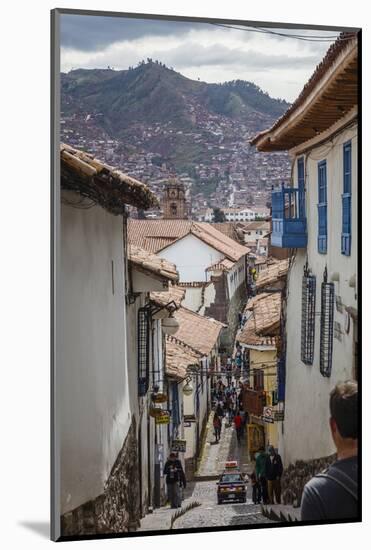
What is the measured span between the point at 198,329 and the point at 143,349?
13.8 inches

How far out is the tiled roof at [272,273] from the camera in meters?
7.92

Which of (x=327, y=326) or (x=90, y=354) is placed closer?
(x=90, y=354)

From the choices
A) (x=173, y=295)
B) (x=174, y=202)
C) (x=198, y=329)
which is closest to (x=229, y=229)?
(x=174, y=202)

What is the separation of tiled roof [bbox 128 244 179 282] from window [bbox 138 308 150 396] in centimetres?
28

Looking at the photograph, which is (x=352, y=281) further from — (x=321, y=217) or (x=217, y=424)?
(x=217, y=424)

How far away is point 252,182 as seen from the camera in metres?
7.78

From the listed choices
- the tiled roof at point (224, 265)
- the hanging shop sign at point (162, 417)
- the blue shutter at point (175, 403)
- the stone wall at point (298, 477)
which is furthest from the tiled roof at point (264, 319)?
the stone wall at point (298, 477)

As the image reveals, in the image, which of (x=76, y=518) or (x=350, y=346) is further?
(x=350, y=346)

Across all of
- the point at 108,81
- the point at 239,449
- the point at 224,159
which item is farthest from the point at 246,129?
the point at 239,449

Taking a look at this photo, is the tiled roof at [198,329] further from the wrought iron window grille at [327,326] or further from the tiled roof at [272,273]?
the wrought iron window grille at [327,326]

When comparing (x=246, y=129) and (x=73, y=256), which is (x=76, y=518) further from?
(x=246, y=129)

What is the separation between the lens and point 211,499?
7.70m

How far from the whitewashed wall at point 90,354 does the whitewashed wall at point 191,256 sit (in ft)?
1.02
